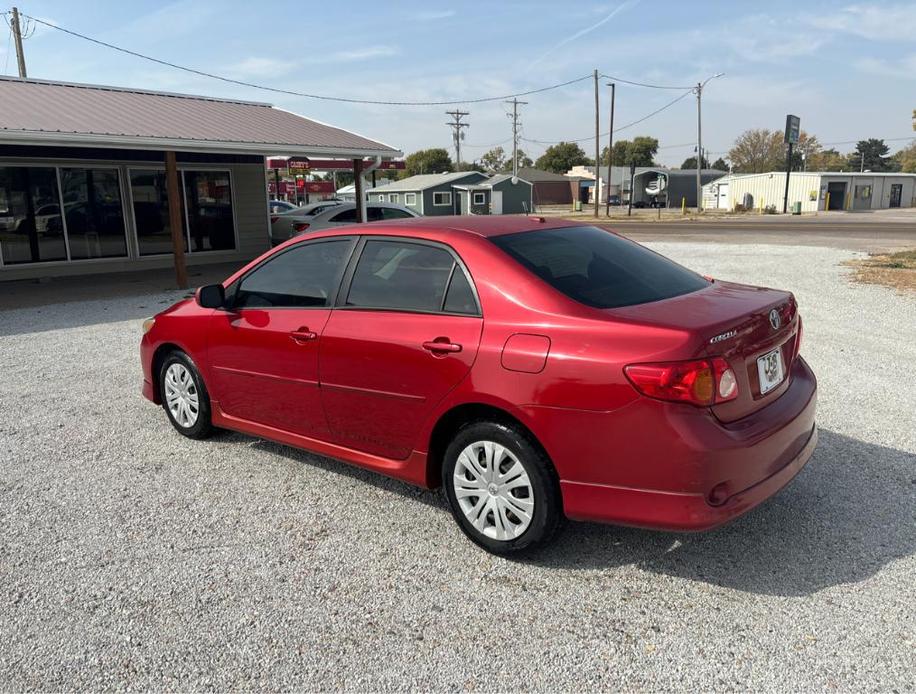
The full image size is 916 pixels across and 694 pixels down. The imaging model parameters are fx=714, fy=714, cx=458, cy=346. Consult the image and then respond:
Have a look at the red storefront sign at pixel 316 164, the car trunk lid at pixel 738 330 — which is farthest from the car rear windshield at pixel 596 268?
the red storefront sign at pixel 316 164

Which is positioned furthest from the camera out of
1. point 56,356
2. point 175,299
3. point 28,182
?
point 28,182

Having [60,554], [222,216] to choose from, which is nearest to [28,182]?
[222,216]

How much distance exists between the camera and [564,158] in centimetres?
10606

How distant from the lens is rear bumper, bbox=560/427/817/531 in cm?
288

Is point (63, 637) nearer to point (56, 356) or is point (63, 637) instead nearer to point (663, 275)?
point (663, 275)

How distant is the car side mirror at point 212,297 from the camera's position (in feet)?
14.9

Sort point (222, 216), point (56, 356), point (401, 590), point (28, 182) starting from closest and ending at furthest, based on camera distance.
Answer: point (401, 590) → point (56, 356) → point (28, 182) → point (222, 216)

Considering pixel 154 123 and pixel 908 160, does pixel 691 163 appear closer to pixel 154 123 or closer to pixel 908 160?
pixel 908 160

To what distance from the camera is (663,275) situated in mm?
3830

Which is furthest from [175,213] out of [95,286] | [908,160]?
[908,160]

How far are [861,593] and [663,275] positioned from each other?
5.74 feet

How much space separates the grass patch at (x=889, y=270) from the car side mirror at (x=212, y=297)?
10.8 metres

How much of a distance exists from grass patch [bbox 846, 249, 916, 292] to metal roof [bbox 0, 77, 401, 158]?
10207mm

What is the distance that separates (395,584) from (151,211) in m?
15.4
